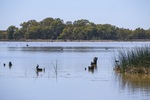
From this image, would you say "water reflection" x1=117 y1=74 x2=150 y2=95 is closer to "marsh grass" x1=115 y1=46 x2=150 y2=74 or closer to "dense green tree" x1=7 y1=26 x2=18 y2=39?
"marsh grass" x1=115 y1=46 x2=150 y2=74

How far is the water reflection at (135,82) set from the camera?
22.8m

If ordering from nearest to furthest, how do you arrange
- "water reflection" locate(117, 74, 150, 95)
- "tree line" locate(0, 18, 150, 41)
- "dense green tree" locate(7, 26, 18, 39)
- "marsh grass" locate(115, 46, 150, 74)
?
"water reflection" locate(117, 74, 150, 95) → "marsh grass" locate(115, 46, 150, 74) → "tree line" locate(0, 18, 150, 41) → "dense green tree" locate(7, 26, 18, 39)

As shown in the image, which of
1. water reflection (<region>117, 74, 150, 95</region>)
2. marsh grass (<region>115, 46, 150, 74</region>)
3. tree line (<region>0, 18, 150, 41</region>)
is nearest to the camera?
water reflection (<region>117, 74, 150, 95</region>)

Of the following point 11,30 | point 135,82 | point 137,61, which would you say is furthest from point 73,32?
point 135,82

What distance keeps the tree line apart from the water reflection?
463ft

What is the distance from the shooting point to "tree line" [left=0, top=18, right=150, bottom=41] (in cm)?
17100

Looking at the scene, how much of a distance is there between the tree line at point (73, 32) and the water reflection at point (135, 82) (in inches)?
5559

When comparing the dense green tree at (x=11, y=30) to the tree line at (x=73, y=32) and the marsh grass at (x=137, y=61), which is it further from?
the marsh grass at (x=137, y=61)

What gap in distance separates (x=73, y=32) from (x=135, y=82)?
474ft

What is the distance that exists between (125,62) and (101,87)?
6.03 metres

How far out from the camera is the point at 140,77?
1086 inches

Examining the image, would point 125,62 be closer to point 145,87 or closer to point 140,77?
point 140,77

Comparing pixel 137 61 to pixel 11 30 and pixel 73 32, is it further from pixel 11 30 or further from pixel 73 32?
pixel 11 30

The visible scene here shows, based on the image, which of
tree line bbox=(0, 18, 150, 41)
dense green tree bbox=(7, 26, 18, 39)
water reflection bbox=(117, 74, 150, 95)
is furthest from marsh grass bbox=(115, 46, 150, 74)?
dense green tree bbox=(7, 26, 18, 39)
